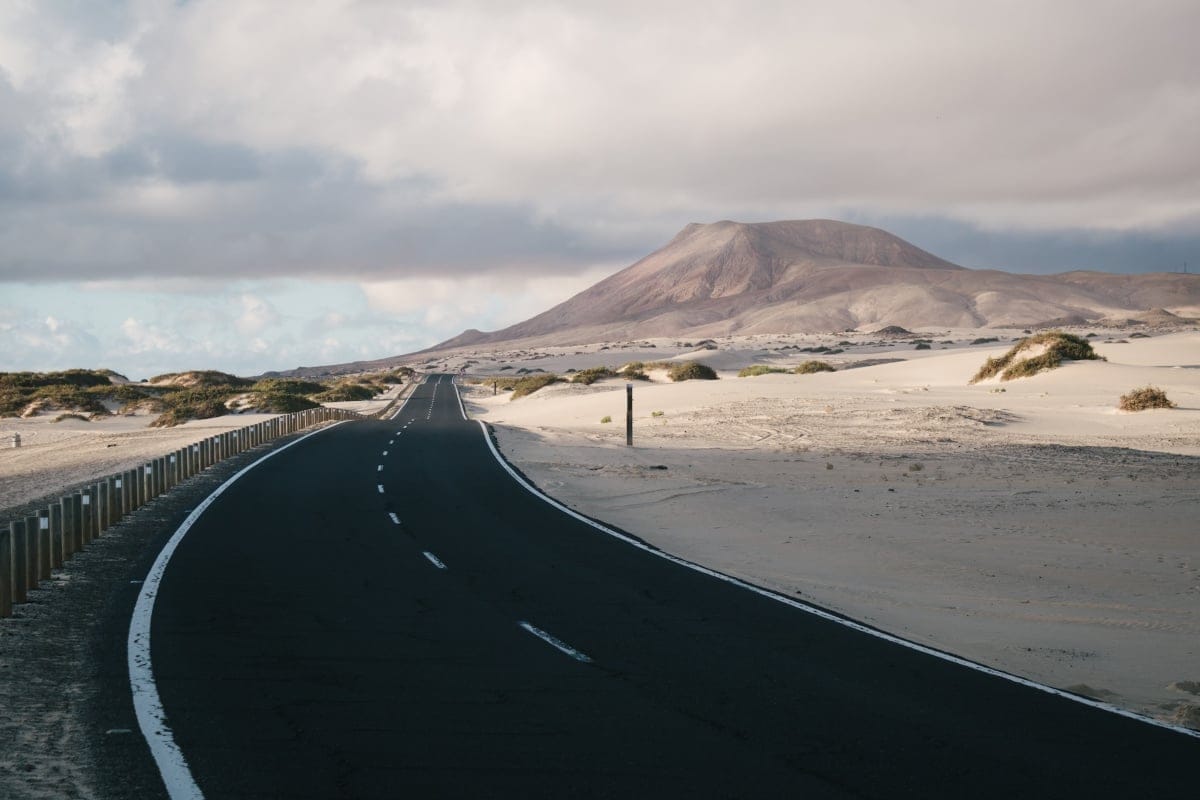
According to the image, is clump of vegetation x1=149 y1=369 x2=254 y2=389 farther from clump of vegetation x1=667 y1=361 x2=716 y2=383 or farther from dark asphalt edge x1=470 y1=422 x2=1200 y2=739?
dark asphalt edge x1=470 y1=422 x2=1200 y2=739

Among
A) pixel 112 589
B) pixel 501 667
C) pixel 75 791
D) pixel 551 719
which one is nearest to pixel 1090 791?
pixel 551 719

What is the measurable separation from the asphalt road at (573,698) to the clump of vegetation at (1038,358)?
48785 millimetres

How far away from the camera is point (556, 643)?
408 inches

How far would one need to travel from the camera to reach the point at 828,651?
1030 centimetres

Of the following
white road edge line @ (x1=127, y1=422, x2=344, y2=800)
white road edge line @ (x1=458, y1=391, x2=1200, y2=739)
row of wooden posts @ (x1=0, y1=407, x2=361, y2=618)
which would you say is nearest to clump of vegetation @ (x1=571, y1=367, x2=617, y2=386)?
row of wooden posts @ (x1=0, y1=407, x2=361, y2=618)

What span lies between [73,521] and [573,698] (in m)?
9.78

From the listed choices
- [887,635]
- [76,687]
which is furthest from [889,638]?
[76,687]

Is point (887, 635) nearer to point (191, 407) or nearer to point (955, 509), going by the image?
point (955, 509)

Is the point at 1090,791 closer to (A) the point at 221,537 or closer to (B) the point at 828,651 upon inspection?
(B) the point at 828,651

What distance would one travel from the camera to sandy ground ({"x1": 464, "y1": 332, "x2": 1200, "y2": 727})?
11969 mm

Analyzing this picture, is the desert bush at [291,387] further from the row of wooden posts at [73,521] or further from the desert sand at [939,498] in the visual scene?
the row of wooden posts at [73,521]

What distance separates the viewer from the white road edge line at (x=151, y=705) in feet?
21.9

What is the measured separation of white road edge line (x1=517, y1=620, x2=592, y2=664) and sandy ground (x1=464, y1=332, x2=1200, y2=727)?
3.60 meters

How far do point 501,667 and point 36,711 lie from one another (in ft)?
11.4
